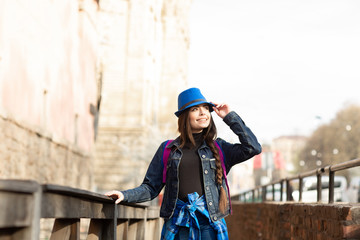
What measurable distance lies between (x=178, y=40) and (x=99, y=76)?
90.5ft

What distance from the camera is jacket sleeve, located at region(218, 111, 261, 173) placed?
489 cm

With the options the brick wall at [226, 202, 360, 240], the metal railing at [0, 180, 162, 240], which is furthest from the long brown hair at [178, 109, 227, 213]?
the brick wall at [226, 202, 360, 240]

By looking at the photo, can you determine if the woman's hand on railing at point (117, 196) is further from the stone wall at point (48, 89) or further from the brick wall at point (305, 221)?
the stone wall at point (48, 89)

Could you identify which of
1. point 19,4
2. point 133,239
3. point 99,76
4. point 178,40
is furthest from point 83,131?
point 178,40

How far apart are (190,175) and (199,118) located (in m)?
0.42

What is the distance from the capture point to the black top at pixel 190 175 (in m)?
4.75

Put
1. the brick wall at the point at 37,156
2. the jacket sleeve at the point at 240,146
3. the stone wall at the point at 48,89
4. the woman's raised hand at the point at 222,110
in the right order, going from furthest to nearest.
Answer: the stone wall at the point at 48,89 < the brick wall at the point at 37,156 < the woman's raised hand at the point at 222,110 < the jacket sleeve at the point at 240,146

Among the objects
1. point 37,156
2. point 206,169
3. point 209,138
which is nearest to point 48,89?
point 37,156

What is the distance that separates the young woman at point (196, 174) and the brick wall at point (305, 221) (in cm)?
83

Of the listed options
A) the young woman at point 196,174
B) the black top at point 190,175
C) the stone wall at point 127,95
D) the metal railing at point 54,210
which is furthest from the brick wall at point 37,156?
the stone wall at point 127,95

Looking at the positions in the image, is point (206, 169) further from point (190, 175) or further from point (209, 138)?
point (209, 138)

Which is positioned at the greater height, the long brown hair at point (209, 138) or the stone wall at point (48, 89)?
the stone wall at point (48, 89)

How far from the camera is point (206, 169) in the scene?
474 cm

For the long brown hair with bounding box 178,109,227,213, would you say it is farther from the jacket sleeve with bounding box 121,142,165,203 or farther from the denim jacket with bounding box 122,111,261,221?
the jacket sleeve with bounding box 121,142,165,203
